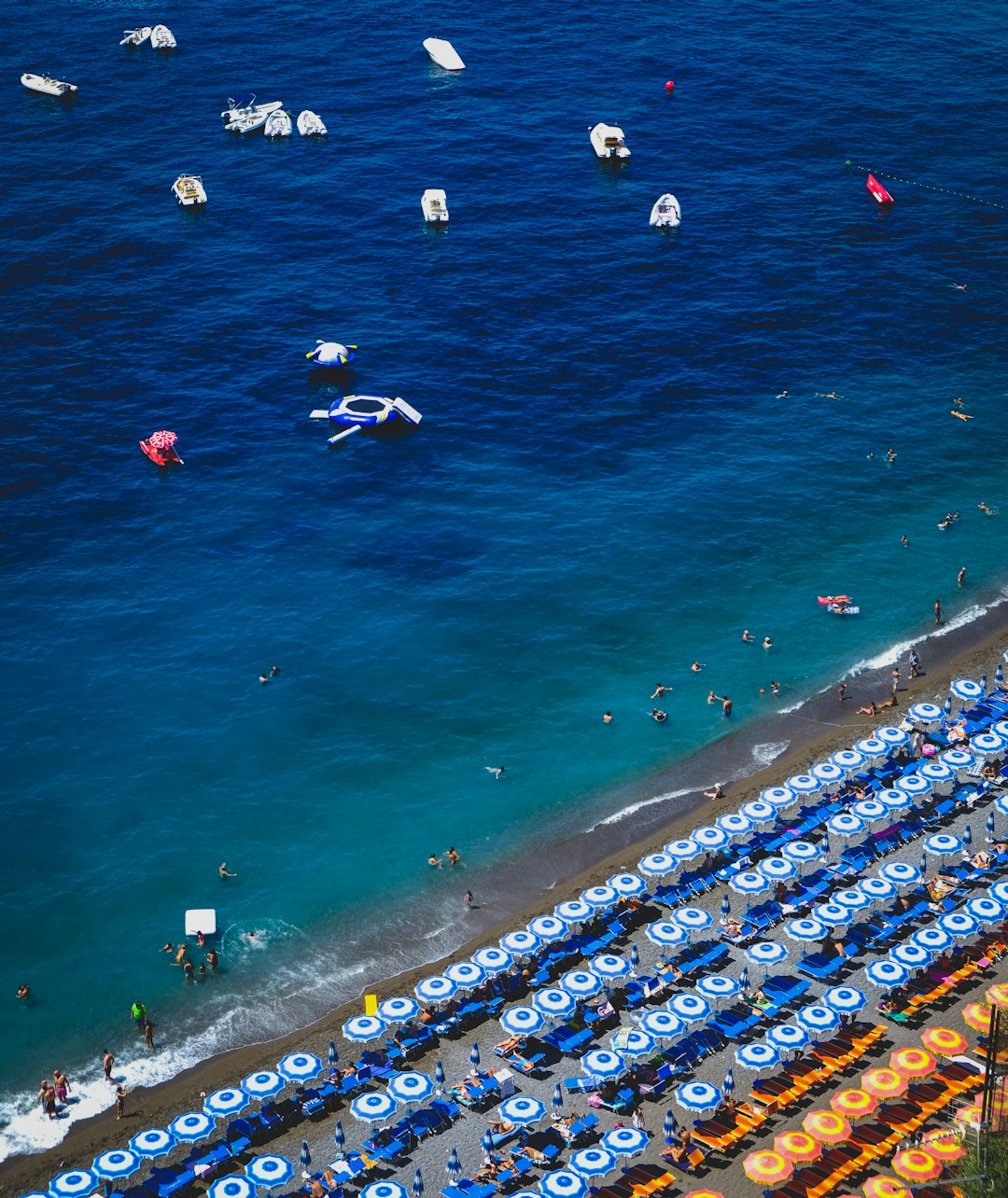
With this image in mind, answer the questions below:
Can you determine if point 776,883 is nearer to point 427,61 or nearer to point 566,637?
point 566,637

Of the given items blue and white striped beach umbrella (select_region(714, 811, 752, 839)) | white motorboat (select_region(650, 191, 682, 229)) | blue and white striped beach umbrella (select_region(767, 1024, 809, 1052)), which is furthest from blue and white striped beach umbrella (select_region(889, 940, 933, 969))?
white motorboat (select_region(650, 191, 682, 229))

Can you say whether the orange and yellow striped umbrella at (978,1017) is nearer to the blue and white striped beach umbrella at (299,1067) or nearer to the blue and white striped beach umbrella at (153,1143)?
the blue and white striped beach umbrella at (299,1067)

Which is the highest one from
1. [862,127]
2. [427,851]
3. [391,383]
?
[862,127]

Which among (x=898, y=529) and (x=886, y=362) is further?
(x=886, y=362)

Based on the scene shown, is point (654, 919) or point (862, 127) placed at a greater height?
point (862, 127)

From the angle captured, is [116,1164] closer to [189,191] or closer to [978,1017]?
[978,1017]

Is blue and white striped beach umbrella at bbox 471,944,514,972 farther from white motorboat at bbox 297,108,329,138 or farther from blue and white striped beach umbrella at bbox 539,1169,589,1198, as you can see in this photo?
white motorboat at bbox 297,108,329,138

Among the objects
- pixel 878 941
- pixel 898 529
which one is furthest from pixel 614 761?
pixel 898 529
